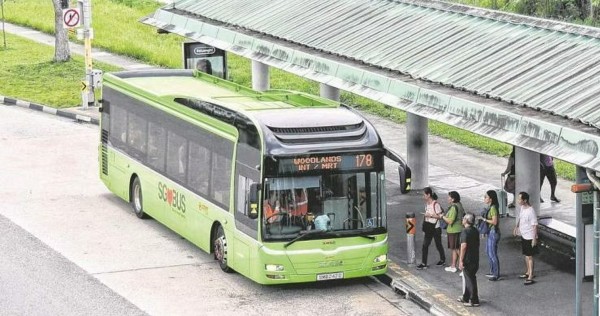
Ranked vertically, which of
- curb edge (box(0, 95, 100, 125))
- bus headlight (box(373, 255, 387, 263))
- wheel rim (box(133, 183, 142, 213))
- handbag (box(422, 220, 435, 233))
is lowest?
curb edge (box(0, 95, 100, 125))

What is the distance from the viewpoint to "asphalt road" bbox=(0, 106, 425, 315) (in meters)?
20.3

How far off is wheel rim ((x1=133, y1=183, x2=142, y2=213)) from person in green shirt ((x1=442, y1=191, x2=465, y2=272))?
6.92m

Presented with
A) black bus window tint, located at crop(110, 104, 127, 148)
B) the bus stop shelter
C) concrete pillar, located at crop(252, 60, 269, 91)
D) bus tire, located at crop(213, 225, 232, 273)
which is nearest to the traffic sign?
the bus stop shelter

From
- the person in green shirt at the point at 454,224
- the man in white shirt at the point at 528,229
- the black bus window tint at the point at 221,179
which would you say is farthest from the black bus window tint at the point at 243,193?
the man in white shirt at the point at 528,229

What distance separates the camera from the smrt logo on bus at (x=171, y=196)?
23.8 metres

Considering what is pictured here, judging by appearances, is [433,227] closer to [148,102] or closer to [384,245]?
[384,245]

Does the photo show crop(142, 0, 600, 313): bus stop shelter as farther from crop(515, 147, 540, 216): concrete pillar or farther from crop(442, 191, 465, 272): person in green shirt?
crop(442, 191, 465, 272): person in green shirt

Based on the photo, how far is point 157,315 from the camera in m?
19.9

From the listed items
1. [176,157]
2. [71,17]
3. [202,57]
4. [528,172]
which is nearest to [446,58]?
[528,172]

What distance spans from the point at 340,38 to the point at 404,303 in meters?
6.69

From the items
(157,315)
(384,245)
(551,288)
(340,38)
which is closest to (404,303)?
(384,245)

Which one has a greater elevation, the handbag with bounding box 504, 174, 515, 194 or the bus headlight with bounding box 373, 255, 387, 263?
the handbag with bounding box 504, 174, 515, 194

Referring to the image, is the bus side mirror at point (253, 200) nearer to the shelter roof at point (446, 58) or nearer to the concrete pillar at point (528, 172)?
the shelter roof at point (446, 58)

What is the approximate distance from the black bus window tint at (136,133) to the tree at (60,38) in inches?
675
